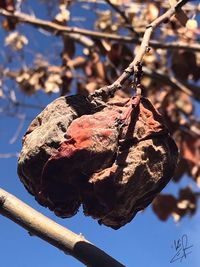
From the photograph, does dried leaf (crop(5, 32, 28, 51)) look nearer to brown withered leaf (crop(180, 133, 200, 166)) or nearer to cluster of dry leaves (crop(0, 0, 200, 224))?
cluster of dry leaves (crop(0, 0, 200, 224))

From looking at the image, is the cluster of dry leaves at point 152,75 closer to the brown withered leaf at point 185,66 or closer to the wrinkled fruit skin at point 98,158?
the brown withered leaf at point 185,66

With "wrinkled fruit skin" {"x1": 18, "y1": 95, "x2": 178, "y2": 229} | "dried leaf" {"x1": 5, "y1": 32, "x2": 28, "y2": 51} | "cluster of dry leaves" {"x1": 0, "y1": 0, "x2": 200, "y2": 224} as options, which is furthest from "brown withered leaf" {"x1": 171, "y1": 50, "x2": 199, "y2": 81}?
"wrinkled fruit skin" {"x1": 18, "y1": 95, "x2": 178, "y2": 229}

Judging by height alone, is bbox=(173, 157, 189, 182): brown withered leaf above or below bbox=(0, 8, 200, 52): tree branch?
below

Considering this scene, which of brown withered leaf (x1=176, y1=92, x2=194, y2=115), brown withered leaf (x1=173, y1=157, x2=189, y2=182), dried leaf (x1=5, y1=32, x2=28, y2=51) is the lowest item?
brown withered leaf (x1=173, y1=157, x2=189, y2=182)

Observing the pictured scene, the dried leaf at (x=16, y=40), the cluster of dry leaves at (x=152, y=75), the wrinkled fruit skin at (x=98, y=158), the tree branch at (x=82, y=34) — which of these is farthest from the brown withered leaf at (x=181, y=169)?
the wrinkled fruit skin at (x=98, y=158)

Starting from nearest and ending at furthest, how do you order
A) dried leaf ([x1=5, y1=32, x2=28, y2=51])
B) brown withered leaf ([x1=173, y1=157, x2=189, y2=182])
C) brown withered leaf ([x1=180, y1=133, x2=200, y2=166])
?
brown withered leaf ([x1=180, y1=133, x2=200, y2=166])
brown withered leaf ([x1=173, y1=157, x2=189, y2=182])
dried leaf ([x1=5, y1=32, x2=28, y2=51])
